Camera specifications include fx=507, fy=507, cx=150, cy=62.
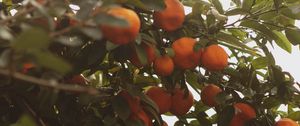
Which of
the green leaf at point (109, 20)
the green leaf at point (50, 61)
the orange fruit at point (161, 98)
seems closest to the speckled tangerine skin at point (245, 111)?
the orange fruit at point (161, 98)

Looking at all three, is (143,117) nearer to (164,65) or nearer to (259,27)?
(164,65)

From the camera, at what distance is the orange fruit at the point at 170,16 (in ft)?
4.77

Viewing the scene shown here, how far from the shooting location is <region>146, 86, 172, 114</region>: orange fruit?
1.61 m

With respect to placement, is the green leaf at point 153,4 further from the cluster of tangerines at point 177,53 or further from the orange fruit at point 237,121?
the orange fruit at point 237,121

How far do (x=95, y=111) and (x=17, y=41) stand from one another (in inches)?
36.8

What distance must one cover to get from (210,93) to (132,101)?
12.5 inches

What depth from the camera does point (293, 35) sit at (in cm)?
179

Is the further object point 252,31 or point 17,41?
point 252,31

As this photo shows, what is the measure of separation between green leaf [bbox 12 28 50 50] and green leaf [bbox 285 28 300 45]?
1.31 meters

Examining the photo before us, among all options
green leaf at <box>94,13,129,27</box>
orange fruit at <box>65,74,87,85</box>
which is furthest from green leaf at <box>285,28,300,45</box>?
green leaf at <box>94,13,129,27</box>

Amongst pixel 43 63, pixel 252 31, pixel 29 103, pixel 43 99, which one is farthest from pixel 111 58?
pixel 43 63

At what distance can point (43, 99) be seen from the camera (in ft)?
3.83

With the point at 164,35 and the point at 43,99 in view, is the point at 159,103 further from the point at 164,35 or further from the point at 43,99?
the point at 43,99

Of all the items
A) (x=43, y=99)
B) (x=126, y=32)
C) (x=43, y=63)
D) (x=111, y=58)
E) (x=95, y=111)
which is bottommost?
(x=95, y=111)
